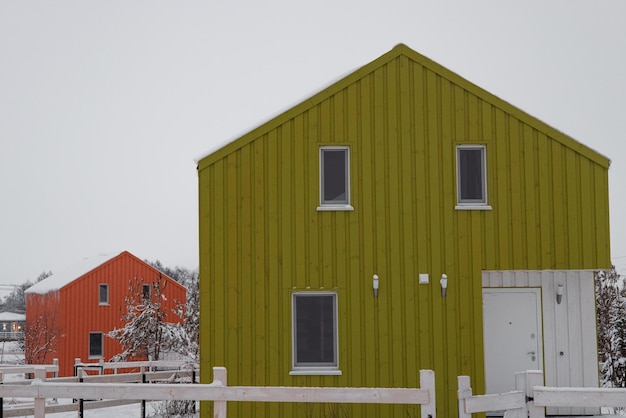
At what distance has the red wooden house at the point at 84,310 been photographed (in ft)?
123

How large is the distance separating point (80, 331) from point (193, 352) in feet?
62.5

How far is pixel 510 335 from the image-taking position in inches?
563

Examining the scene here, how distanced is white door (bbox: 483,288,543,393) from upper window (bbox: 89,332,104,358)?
92.3 feet

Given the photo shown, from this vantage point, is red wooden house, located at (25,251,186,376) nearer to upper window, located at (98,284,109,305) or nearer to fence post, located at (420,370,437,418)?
upper window, located at (98,284,109,305)

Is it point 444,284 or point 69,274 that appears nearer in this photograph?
point 444,284

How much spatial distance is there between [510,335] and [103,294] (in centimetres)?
2886

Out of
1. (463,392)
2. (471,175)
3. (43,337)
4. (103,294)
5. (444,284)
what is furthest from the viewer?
(103,294)

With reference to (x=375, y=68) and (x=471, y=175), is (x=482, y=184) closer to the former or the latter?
(x=471, y=175)

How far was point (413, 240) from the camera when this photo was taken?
45.4ft

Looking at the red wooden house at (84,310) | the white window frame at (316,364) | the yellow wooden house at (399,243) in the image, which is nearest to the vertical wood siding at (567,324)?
the yellow wooden house at (399,243)

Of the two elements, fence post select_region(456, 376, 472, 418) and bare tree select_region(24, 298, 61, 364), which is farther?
bare tree select_region(24, 298, 61, 364)

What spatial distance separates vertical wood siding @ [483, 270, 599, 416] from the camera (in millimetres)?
14070

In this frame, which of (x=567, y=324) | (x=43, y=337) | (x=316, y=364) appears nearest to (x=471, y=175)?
(x=567, y=324)

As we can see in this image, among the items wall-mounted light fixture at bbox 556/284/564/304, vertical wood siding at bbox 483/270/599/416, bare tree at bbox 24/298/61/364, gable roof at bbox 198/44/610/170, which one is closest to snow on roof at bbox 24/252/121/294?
bare tree at bbox 24/298/61/364
